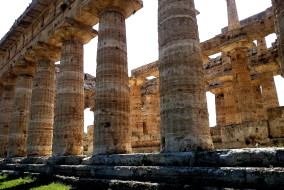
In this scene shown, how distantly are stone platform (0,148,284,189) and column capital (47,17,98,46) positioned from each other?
6.53 metres

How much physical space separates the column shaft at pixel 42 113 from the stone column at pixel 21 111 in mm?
2373

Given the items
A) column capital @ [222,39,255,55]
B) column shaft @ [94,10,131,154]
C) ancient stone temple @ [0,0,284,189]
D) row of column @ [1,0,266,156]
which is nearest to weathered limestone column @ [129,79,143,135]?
ancient stone temple @ [0,0,284,189]

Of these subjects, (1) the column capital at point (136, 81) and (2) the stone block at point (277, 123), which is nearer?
(2) the stone block at point (277, 123)

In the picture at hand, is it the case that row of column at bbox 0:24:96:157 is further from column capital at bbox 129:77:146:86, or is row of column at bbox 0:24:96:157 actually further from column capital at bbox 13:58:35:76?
column capital at bbox 129:77:146:86

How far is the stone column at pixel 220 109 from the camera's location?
22.8 m

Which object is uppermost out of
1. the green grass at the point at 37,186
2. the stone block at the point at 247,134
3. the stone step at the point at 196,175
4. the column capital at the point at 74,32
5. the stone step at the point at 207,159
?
the column capital at the point at 74,32

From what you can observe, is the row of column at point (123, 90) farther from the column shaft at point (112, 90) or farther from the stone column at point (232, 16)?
the stone column at point (232, 16)

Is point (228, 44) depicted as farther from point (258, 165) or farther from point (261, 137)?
point (258, 165)

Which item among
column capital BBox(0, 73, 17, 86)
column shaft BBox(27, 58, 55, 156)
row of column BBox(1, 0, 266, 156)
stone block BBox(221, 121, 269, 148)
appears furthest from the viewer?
column capital BBox(0, 73, 17, 86)

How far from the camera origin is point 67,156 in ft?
33.8

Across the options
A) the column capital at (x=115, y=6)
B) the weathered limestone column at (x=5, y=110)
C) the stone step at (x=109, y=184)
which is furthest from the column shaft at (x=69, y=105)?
the weathered limestone column at (x=5, y=110)

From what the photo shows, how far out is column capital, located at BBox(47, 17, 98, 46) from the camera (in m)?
12.1

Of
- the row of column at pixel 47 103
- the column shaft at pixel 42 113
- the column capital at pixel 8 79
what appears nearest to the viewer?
the row of column at pixel 47 103

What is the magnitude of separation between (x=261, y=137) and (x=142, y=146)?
10116 mm
